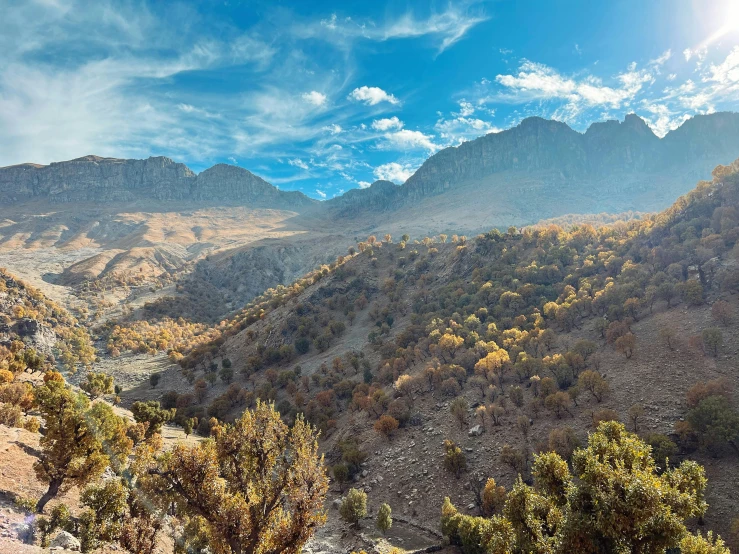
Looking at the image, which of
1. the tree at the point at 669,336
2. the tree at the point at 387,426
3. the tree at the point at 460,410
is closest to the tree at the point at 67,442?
the tree at the point at 387,426

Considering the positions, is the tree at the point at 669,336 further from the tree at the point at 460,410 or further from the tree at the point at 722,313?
the tree at the point at 460,410

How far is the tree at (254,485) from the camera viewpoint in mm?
13320

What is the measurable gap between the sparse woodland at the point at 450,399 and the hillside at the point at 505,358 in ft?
1.13

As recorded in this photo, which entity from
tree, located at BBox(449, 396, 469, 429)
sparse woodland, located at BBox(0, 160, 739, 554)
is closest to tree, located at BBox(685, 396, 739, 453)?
sparse woodland, located at BBox(0, 160, 739, 554)

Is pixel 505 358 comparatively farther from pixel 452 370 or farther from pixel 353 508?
pixel 353 508

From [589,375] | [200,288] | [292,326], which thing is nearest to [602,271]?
[589,375]

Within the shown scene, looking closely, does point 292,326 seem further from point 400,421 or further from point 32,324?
point 32,324

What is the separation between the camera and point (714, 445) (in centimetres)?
2848

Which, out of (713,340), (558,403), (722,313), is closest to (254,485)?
(558,403)

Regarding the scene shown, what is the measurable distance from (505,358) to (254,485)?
139 feet

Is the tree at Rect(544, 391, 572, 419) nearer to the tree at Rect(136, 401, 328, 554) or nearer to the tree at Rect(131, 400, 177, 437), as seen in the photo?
the tree at Rect(136, 401, 328, 554)

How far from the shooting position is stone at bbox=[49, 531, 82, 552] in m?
17.5

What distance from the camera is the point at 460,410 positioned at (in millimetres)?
42812

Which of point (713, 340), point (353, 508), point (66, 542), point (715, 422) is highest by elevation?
point (66, 542)
